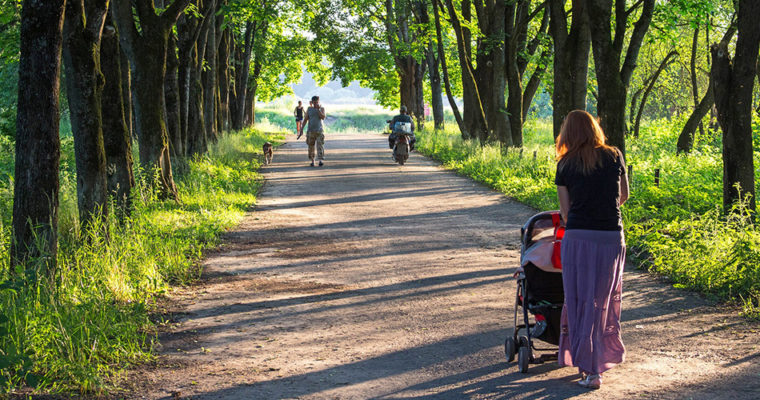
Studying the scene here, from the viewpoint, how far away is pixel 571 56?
16.6 meters

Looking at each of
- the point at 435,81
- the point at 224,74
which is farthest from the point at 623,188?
the point at 435,81

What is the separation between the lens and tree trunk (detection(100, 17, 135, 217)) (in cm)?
1149

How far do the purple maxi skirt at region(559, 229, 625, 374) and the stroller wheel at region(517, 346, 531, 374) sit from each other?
32 cm

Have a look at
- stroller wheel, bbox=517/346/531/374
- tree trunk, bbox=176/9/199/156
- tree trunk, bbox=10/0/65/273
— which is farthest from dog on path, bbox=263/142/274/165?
stroller wheel, bbox=517/346/531/374

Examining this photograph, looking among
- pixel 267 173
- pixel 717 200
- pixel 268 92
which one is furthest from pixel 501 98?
pixel 268 92

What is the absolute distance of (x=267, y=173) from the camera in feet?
74.3

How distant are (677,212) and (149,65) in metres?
9.10

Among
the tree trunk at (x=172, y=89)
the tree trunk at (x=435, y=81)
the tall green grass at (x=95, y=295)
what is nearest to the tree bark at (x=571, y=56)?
the tall green grass at (x=95, y=295)

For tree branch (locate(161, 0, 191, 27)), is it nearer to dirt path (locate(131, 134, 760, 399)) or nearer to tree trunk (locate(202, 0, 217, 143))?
dirt path (locate(131, 134, 760, 399))

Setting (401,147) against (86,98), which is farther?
(401,147)

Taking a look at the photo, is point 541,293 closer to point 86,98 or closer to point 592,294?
point 592,294

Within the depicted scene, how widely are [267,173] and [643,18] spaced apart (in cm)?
1089

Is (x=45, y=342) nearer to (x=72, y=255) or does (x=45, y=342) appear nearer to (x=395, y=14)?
(x=72, y=255)

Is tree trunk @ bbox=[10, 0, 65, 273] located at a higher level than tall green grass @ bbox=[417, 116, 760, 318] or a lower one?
higher
